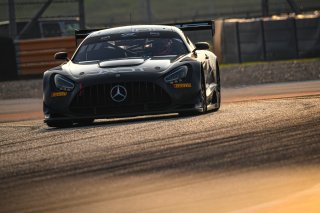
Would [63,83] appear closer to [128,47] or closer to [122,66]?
[122,66]

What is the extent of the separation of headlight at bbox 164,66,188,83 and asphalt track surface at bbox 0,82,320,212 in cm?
46

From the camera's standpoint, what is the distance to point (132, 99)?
13.3 m

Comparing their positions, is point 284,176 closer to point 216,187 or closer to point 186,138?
point 216,187

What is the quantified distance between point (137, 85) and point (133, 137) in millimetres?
2441

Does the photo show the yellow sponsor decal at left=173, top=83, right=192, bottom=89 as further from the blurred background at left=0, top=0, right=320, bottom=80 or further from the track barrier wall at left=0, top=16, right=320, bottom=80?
the track barrier wall at left=0, top=16, right=320, bottom=80

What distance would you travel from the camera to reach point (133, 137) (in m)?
11.0

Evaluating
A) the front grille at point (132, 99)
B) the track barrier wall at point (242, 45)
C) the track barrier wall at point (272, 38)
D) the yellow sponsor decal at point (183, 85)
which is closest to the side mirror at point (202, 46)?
the yellow sponsor decal at point (183, 85)

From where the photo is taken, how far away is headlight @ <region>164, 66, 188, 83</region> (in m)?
13.4

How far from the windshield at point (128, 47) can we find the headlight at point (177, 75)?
0.92 metres

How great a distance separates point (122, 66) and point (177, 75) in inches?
27.0

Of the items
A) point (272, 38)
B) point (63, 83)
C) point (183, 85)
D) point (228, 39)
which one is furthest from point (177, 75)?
point (228, 39)

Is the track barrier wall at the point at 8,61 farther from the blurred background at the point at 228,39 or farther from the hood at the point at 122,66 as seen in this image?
the hood at the point at 122,66

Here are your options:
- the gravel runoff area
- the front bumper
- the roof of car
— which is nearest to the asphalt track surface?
the front bumper

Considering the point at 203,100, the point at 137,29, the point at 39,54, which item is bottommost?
the point at 39,54
